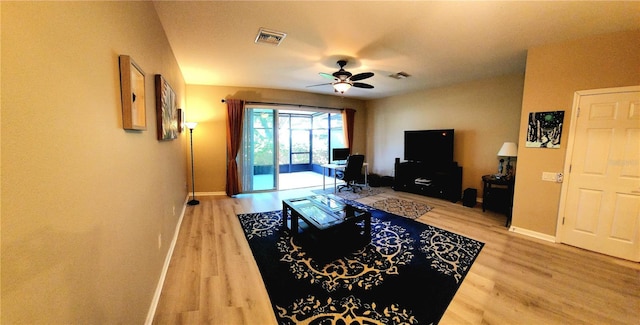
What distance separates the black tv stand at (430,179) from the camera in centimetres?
489

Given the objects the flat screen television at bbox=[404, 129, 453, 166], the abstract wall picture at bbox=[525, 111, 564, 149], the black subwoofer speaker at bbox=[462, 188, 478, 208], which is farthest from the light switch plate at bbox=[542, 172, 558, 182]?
the flat screen television at bbox=[404, 129, 453, 166]

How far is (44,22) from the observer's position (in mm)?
758

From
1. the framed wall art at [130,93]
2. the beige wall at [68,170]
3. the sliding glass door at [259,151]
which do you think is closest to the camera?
the beige wall at [68,170]

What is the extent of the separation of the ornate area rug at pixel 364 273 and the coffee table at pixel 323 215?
15cm

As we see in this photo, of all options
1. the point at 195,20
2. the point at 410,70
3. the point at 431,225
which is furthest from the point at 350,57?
the point at 431,225

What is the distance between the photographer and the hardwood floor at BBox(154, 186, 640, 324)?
71.4 inches

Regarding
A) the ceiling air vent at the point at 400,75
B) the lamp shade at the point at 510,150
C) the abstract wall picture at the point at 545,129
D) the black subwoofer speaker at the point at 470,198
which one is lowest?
the black subwoofer speaker at the point at 470,198

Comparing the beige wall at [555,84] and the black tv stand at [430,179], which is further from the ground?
the beige wall at [555,84]

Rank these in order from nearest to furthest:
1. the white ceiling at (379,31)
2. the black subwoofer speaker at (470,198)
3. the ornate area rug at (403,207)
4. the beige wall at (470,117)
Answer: the white ceiling at (379,31)
the ornate area rug at (403,207)
the beige wall at (470,117)
the black subwoofer speaker at (470,198)

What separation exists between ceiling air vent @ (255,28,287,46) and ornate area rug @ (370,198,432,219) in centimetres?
332

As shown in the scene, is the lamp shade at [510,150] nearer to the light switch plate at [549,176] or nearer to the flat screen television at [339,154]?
the light switch plate at [549,176]

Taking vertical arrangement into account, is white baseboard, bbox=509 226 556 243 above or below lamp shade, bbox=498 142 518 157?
below

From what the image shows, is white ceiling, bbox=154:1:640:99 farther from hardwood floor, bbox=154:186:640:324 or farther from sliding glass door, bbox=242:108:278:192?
hardwood floor, bbox=154:186:640:324

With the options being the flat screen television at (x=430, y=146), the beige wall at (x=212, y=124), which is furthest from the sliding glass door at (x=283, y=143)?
the flat screen television at (x=430, y=146)
